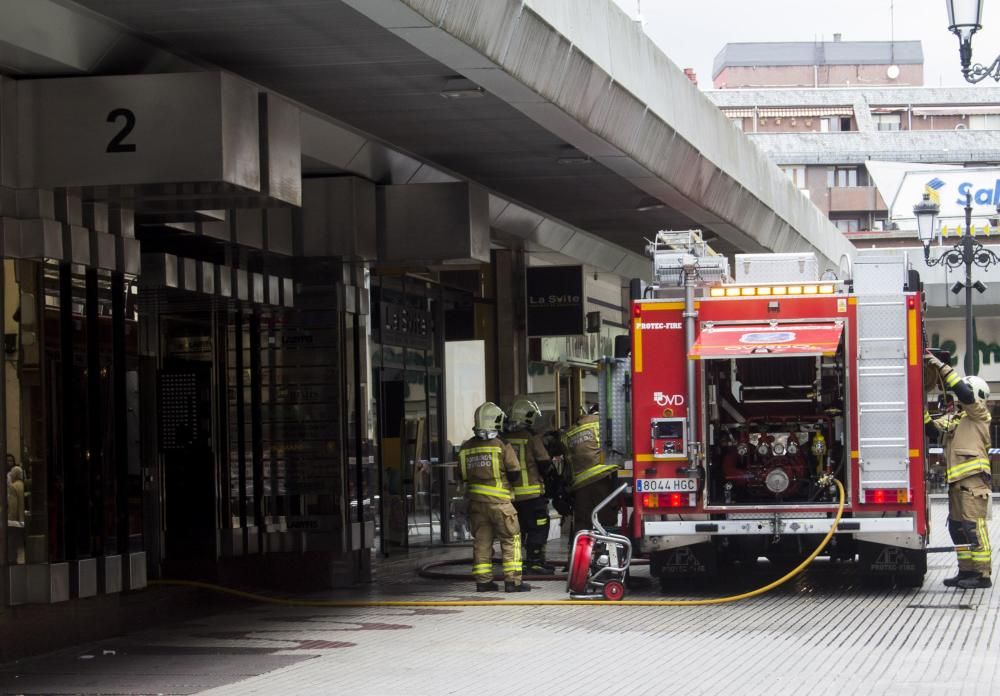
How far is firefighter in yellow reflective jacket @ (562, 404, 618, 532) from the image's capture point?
16281 millimetres

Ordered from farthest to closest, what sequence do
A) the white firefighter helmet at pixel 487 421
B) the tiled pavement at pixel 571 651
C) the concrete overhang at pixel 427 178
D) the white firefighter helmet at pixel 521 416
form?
the white firefighter helmet at pixel 521 416
the white firefighter helmet at pixel 487 421
the concrete overhang at pixel 427 178
the tiled pavement at pixel 571 651

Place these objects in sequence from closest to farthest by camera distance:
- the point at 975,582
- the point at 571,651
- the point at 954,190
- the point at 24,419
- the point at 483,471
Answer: the point at 24,419, the point at 571,651, the point at 975,582, the point at 483,471, the point at 954,190

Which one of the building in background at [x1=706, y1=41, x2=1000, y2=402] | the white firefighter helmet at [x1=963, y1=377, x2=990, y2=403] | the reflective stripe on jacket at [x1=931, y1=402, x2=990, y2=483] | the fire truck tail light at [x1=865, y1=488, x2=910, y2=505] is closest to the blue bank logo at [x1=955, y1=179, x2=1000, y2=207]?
the building in background at [x1=706, y1=41, x2=1000, y2=402]

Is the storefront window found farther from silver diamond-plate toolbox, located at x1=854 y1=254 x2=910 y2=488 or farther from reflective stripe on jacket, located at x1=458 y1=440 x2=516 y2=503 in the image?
silver diamond-plate toolbox, located at x1=854 y1=254 x2=910 y2=488

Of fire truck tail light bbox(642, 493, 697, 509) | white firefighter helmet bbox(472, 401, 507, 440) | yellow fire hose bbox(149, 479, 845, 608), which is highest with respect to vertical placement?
white firefighter helmet bbox(472, 401, 507, 440)

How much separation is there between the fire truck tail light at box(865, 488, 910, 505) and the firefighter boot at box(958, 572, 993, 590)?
92 centimetres

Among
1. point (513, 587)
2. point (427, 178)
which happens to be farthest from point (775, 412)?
point (427, 178)

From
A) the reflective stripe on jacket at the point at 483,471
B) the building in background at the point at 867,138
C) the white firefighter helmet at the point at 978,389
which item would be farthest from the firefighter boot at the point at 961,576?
the building in background at the point at 867,138

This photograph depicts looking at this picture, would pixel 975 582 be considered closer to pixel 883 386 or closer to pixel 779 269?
pixel 883 386

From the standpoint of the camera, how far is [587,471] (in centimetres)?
1630

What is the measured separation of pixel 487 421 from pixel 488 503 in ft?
2.37

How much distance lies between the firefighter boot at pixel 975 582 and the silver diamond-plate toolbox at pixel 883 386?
3.35 feet

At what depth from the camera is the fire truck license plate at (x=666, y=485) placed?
546 inches

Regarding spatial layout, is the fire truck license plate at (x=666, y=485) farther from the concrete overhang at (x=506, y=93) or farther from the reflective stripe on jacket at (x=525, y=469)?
the concrete overhang at (x=506, y=93)
